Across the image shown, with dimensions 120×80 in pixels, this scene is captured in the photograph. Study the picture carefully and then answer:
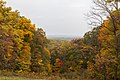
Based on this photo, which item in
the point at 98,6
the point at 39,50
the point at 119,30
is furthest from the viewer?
the point at 39,50

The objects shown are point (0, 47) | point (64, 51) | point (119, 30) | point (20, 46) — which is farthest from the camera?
point (64, 51)

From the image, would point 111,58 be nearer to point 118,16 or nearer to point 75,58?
point 118,16

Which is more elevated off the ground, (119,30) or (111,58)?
(119,30)

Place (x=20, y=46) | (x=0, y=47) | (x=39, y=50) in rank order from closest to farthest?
(x=0, y=47) < (x=20, y=46) < (x=39, y=50)

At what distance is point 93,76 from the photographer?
119 ft

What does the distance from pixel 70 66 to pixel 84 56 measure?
421cm

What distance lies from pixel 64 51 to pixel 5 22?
35.2 m

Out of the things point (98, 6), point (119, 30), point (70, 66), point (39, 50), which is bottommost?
point (70, 66)

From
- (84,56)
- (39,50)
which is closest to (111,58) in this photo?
(39,50)

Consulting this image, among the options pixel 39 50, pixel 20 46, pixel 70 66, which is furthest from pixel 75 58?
pixel 20 46

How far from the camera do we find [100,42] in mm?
35094

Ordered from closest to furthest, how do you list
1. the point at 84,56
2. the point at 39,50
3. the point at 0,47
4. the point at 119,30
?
the point at 119,30 → the point at 0,47 → the point at 39,50 → the point at 84,56

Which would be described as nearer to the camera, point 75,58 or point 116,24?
point 116,24

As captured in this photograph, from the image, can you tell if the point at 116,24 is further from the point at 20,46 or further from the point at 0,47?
the point at 20,46
